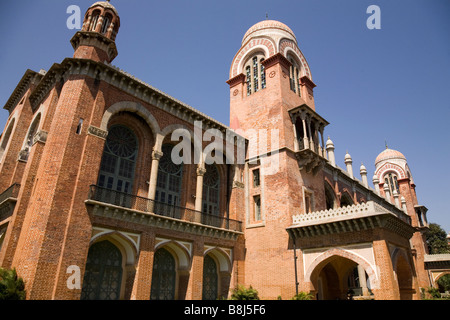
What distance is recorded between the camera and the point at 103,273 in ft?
Answer: 46.3

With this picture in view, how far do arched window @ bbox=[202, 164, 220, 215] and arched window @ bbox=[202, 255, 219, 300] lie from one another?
312 cm

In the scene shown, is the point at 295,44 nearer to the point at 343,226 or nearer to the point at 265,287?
the point at 343,226

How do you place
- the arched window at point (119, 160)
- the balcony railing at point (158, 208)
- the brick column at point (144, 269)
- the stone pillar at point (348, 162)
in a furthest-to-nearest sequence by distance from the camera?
the stone pillar at point (348, 162) → the arched window at point (119, 160) → the balcony railing at point (158, 208) → the brick column at point (144, 269)

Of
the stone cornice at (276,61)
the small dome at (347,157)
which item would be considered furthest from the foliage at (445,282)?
the stone cornice at (276,61)

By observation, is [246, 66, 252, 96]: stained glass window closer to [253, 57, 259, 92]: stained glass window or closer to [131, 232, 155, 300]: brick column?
[253, 57, 259, 92]: stained glass window

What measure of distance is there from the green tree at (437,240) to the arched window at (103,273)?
54606 mm

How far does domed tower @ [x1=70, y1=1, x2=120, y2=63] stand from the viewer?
1638 centimetres

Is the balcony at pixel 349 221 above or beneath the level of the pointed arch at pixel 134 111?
beneath

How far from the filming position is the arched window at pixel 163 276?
15.9 meters

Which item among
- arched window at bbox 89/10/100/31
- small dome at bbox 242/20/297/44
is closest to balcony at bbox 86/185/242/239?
arched window at bbox 89/10/100/31

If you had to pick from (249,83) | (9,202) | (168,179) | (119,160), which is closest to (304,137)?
(249,83)

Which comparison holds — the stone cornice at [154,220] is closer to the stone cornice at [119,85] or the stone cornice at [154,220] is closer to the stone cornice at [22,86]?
the stone cornice at [119,85]

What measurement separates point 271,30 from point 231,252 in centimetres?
1855
